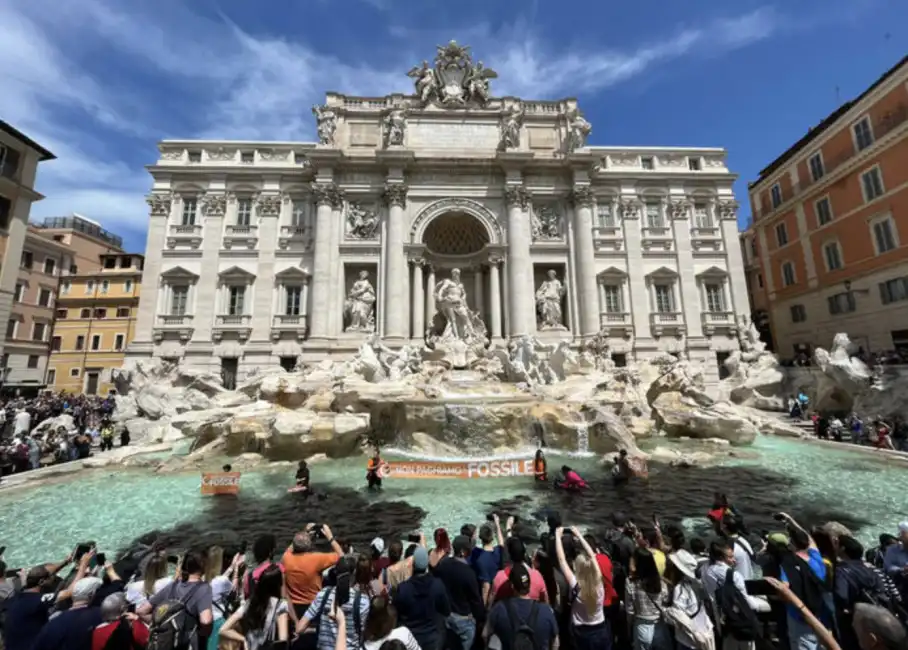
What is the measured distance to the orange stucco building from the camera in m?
20.0

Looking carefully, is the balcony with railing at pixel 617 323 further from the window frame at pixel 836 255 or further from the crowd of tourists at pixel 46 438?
the crowd of tourists at pixel 46 438

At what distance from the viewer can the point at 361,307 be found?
23234 mm

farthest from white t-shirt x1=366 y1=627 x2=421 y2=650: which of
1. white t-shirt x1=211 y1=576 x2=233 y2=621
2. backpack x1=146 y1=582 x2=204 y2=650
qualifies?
white t-shirt x1=211 y1=576 x2=233 y2=621

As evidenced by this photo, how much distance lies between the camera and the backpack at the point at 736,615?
9.78 ft

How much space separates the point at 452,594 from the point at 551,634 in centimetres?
96

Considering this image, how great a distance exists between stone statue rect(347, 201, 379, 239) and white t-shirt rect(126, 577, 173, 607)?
72.6 ft

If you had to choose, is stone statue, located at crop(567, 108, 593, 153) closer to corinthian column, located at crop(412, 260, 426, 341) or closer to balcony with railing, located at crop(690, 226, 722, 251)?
balcony with railing, located at crop(690, 226, 722, 251)

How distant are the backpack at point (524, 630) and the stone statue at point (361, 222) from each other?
23259mm

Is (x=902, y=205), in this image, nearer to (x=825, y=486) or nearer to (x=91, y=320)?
(x=825, y=486)

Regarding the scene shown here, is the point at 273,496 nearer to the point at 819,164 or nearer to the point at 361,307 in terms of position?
the point at 361,307

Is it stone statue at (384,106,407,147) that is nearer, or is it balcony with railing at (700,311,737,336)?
stone statue at (384,106,407,147)

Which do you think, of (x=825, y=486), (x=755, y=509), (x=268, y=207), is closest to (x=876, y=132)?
(x=825, y=486)

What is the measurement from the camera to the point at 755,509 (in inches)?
311

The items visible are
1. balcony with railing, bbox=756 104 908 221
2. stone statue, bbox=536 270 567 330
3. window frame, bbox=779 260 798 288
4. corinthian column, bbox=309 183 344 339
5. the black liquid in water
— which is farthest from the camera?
window frame, bbox=779 260 798 288
